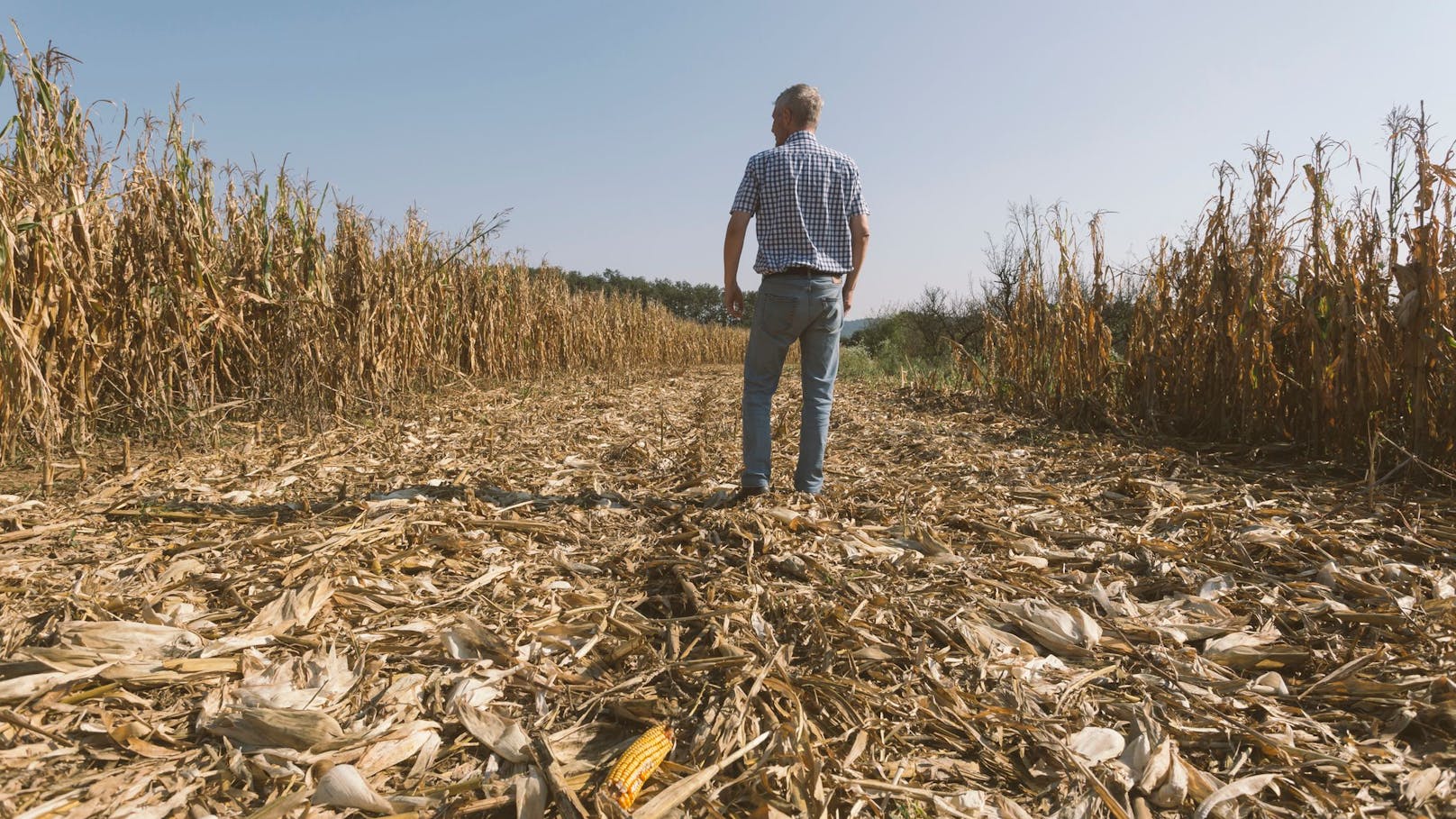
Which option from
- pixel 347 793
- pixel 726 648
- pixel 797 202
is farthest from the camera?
pixel 797 202

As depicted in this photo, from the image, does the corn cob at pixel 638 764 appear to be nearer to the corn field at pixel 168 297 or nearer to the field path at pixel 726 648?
the field path at pixel 726 648

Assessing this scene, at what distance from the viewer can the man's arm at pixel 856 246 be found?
3.38m

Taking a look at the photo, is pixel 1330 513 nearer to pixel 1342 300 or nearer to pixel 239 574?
pixel 1342 300

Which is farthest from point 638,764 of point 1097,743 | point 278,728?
point 1097,743

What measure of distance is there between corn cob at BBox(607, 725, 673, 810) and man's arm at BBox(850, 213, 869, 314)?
252 cm

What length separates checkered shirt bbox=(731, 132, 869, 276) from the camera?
3182 mm

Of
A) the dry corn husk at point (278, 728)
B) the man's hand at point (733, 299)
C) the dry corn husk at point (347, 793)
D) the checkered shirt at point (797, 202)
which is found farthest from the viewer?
the man's hand at point (733, 299)

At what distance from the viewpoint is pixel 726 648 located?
182 cm

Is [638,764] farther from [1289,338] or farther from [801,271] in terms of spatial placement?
[1289,338]

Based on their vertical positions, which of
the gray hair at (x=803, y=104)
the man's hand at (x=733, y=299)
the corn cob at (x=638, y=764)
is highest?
the gray hair at (x=803, y=104)

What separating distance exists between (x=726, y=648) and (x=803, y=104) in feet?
8.60

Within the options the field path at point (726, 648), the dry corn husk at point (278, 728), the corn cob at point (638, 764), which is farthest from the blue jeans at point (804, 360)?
the dry corn husk at point (278, 728)

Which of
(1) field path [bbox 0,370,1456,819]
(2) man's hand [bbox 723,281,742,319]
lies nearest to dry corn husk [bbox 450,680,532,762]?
(1) field path [bbox 0,370,1456,819]

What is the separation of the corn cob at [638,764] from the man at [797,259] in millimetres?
1951
